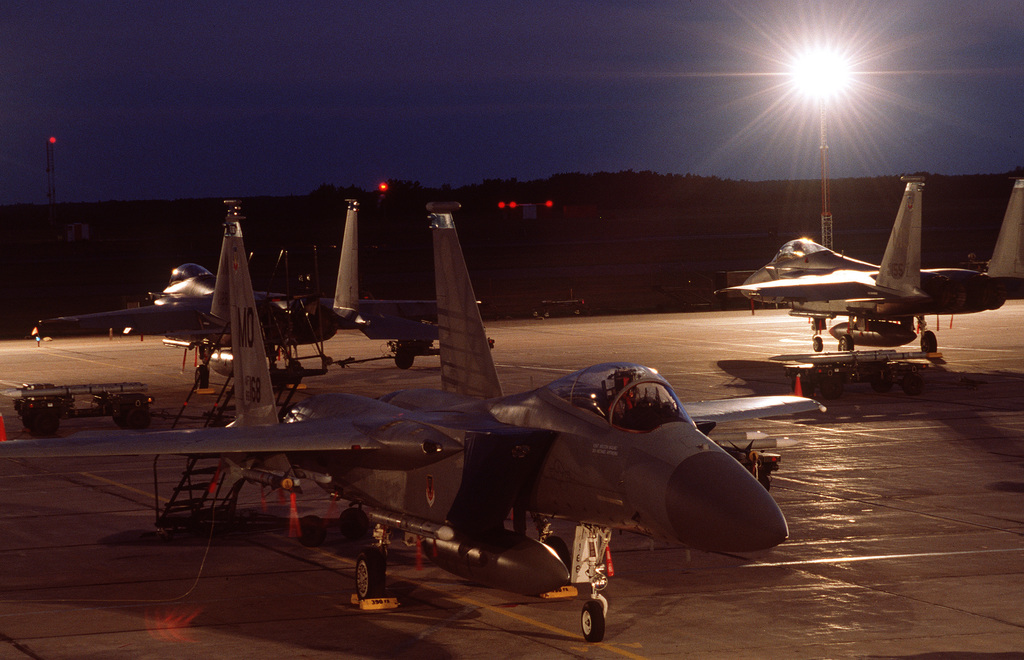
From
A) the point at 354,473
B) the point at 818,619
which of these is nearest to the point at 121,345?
the point at 354,473

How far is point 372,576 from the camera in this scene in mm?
13094

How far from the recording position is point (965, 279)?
37.6 meters

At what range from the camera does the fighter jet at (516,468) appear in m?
10.9

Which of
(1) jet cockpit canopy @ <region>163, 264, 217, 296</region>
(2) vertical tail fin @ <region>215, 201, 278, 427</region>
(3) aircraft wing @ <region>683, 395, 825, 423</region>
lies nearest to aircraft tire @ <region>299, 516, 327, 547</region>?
(2) vertical tail fin @ <region>215, 201, 278, 427</region>

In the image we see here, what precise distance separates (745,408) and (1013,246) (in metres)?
27.4

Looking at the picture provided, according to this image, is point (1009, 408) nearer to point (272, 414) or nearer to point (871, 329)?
point (871, 329)

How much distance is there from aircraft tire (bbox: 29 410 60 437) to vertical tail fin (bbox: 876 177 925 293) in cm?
2531

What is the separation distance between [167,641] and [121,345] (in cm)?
4363

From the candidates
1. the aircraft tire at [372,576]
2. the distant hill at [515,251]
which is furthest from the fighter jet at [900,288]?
the aircraft tire at [372,576]

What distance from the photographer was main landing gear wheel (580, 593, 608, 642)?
11.6 meters

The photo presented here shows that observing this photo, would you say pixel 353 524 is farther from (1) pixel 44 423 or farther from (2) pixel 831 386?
(2) pixel 831 386

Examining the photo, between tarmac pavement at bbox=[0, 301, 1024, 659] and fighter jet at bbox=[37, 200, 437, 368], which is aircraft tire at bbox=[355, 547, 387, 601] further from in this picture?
fighter jet at bbox=[37, 200, 437, 368]

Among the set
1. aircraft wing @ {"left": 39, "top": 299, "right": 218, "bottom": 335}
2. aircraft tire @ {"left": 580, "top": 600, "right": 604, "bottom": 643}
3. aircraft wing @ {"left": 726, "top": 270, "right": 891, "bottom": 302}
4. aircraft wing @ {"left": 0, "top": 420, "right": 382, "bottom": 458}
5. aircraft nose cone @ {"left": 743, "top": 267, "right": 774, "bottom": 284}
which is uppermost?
aircraft nose cone @ {"left": 743, "top": 267, "right": 774, "bottom": 284}

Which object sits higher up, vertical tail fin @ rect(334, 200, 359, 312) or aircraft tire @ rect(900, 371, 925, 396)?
vertical tail fin @ rect(334, 200, 359, 312)
